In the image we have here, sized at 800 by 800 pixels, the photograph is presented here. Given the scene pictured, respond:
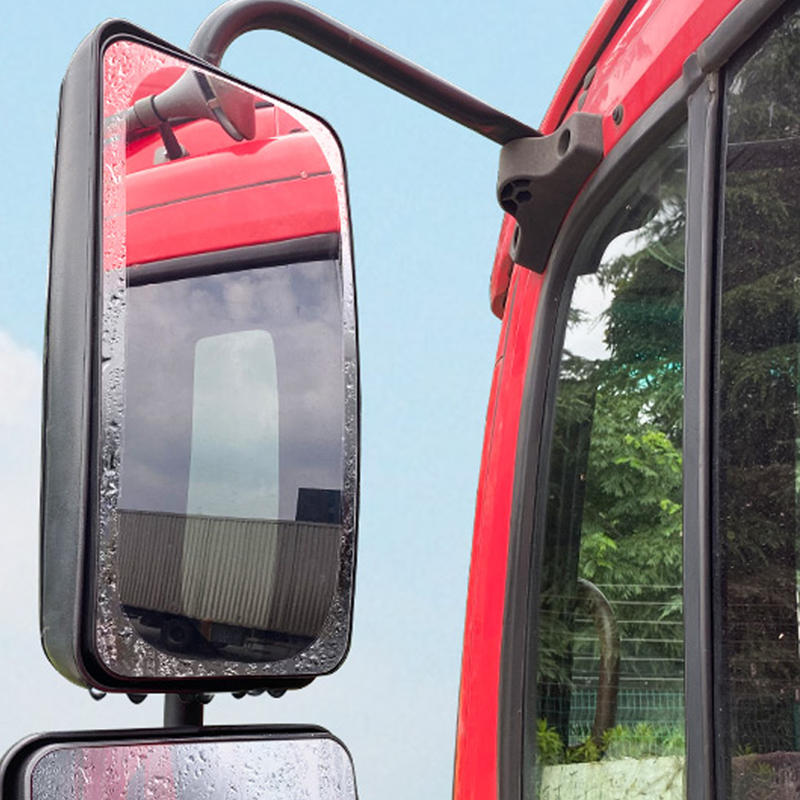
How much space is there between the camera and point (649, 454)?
1.45 metres

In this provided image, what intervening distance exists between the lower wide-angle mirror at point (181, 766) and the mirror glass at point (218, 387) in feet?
0.25

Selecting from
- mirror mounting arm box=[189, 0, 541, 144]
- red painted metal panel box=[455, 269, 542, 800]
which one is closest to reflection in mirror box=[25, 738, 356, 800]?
red painted metal panel box=[455, 269, 542, 800]

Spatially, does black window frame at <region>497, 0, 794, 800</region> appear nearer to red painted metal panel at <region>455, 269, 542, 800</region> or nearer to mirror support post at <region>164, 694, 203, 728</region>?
red painted metal panel at <region>455, 269, 542, 800</region>

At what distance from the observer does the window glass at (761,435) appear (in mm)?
1187

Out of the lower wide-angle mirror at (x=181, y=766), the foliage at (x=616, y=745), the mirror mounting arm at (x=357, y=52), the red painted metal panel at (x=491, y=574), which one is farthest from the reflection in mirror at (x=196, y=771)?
the mirror mounting arm at (x=357, y=52)

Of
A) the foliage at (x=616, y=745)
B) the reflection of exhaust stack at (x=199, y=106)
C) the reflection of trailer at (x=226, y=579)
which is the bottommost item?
the foliage at (x=616, y=745)

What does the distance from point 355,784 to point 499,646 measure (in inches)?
20.7

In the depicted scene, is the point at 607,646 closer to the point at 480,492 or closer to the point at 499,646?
the point at 499,646

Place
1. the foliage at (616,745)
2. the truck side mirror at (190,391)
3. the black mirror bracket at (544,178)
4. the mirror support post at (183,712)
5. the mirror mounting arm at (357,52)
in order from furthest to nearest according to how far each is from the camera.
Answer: the black mirror bracket at (544,178) < the mirror mounting arm at (357,52) < the foliage at (616,745) < the mirror support post at (183,712) < the truck side mirror at (190,391)

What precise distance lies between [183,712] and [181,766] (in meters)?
0.06

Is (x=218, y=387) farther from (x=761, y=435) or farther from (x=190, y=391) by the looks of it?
(x=761, y=435)

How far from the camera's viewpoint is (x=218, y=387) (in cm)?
116

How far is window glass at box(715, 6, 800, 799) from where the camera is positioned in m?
1.19

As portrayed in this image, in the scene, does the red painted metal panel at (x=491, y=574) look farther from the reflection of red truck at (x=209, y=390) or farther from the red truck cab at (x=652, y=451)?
the reflection of red truck at (x=209, y=390)
